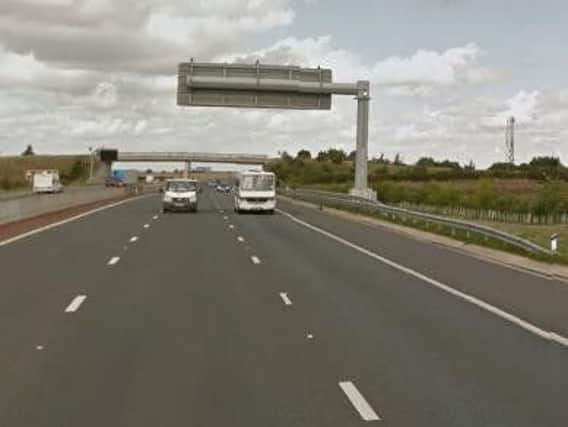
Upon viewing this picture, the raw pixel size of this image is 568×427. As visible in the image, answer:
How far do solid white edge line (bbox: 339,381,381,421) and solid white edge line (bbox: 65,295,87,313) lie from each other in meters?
6.17

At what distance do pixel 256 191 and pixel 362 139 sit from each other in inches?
282

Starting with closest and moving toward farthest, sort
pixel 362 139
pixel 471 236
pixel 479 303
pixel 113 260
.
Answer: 1. pixel 479 303
2. pixel 113 260
3. pixel 471 236
4. pixel 362 139

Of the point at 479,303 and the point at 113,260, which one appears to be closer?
the point at 479,303

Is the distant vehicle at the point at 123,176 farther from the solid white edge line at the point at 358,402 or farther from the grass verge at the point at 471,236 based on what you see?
the solid white edge line at the point at 358,402

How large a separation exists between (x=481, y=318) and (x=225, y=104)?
4258 cm

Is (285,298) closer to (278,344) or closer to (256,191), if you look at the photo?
(278,344)

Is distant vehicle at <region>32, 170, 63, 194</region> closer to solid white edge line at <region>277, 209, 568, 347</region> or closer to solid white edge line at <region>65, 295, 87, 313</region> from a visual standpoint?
solid white edge line at <region>277, 209, 568, 347</region>

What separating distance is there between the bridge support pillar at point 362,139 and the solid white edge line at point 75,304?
38.4 metres

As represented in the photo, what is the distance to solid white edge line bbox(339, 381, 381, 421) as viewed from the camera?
7.12 meters

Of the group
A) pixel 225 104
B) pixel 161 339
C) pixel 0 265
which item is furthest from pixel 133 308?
pixel 225 104

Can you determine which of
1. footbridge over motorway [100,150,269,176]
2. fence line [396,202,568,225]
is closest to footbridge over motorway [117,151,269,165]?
footbridge over motorway [100,150,269,176]

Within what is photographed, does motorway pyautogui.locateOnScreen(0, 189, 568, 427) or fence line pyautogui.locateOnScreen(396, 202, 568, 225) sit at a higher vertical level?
motorway pyautogui.locateOnScreen(0, 189, 568, 427)

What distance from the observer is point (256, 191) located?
2031 inches

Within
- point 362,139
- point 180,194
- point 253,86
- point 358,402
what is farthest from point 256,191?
point 358,402
